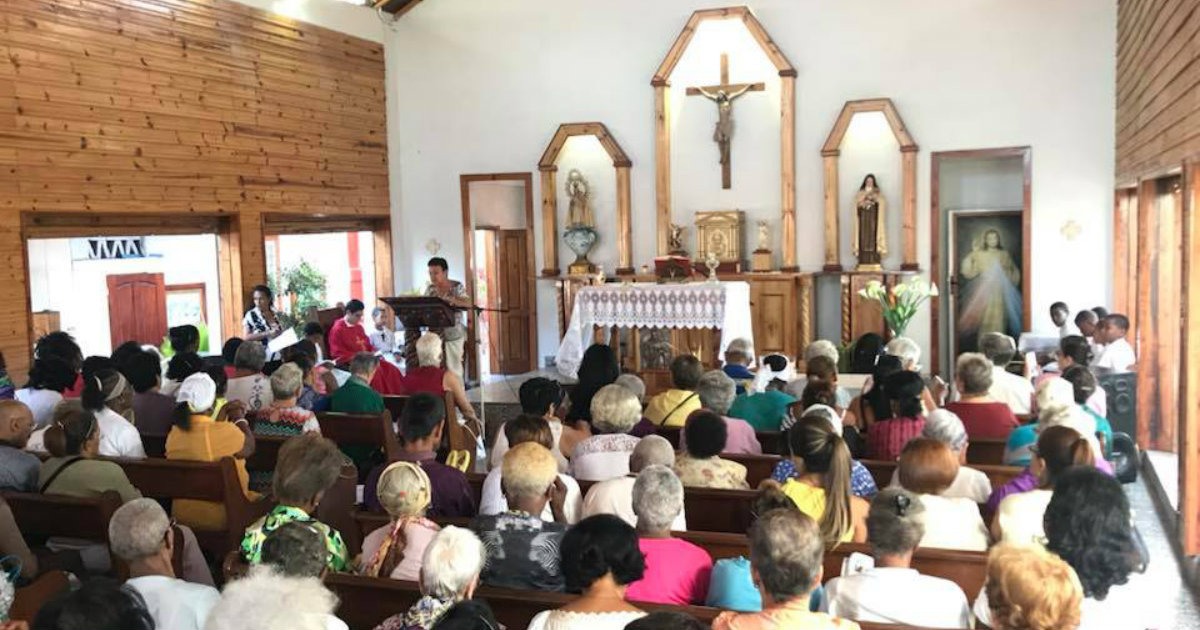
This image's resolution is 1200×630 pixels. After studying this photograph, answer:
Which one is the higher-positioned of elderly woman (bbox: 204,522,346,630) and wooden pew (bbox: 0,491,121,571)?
elderly woman (bbox: 204,522,346,630)

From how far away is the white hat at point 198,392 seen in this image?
14.9 feet

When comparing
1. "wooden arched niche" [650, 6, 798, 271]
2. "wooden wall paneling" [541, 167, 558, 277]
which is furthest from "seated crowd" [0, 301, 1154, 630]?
"wooden wall paneling" [541, 167, 558, 277]

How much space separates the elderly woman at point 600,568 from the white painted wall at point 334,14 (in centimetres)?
841

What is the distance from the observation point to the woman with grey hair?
156 inches

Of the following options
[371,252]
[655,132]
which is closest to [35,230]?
[371,252]

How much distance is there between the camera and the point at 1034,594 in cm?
230

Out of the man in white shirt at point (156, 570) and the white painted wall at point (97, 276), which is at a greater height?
the white painted wall at point (97, 276)

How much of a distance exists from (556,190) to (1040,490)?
856cm

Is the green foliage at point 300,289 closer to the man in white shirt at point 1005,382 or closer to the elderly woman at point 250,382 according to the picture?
the elderly woman at point 250,382

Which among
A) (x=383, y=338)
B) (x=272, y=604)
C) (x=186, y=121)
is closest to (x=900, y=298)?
(x=383, y=338)

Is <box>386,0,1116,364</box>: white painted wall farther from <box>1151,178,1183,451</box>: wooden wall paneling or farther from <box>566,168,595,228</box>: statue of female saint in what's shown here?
<box>1151,178,1183,451</box>: wooden wall paneling

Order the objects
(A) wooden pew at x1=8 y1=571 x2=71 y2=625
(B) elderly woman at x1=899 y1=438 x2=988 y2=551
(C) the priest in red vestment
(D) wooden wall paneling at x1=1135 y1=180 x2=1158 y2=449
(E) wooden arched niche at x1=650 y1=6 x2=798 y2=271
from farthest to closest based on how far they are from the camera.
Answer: (E) wooden arched niche at x1=650 y1=6 x2=798 y2=271
(C) the priest in red vestment
(D) wooden wall paneling at x1=1135 y1=180 x2=1158 y2=449
(B) elderly woman at x1=899 y1=438 x2=988 y2=551
(A) wooden pew at x1=8 y1=571 x2=71 y2=625

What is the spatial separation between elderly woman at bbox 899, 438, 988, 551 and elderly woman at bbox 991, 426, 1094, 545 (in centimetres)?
7

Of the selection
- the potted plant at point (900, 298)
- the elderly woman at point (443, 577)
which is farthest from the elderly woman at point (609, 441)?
the potted plant at point (900, 298)
